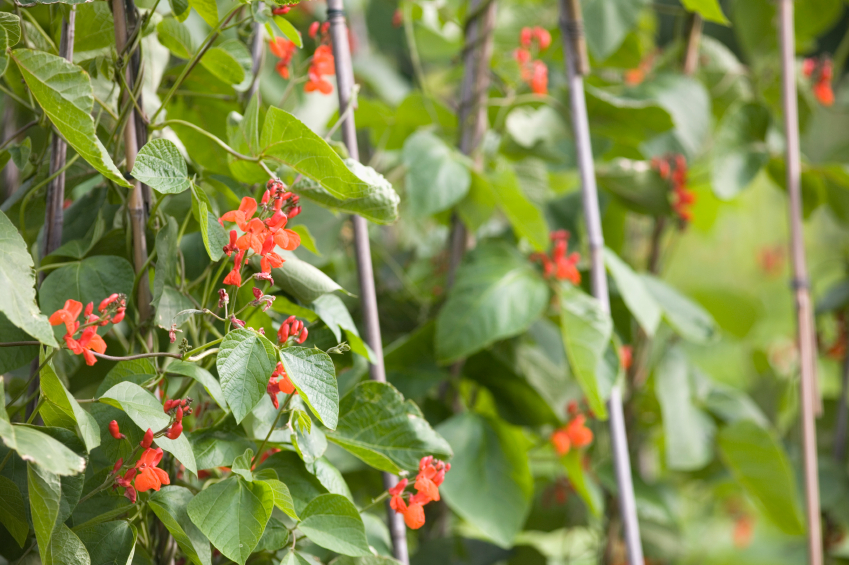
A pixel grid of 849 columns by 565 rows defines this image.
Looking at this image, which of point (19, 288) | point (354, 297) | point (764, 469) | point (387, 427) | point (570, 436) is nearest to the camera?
point (19, 288)

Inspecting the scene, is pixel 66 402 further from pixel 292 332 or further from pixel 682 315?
pixel 682 315

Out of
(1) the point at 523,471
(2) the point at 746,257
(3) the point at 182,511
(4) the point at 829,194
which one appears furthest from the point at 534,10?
(2) the point at 746,257

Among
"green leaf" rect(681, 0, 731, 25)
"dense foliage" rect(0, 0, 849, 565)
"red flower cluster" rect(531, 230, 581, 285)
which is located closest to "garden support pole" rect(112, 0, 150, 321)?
"dense foliage" rect(0, 0, 849, 565)

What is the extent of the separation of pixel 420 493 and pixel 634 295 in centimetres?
33

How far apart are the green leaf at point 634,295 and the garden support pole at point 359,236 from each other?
0.26 m

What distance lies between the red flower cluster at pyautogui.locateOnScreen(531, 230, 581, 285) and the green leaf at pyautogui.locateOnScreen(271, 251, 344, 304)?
Answer: 29cm

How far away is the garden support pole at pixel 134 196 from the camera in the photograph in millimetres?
371

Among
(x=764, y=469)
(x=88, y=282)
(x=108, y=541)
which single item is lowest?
(x=764, y=469)

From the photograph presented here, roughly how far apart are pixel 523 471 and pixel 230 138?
383mm

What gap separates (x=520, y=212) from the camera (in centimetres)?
58

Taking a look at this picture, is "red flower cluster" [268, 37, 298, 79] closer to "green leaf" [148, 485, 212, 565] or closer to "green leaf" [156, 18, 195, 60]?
"green leaf" [156, 18, 195, 60]

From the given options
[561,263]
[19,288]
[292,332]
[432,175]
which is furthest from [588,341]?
[19,288]

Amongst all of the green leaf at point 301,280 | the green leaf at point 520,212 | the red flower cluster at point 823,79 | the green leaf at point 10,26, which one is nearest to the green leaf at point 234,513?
the green leaf at point 301,280

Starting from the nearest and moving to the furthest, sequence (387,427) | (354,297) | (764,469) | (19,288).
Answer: (19,288) → (387,427) → (354,297) → (764,469)
